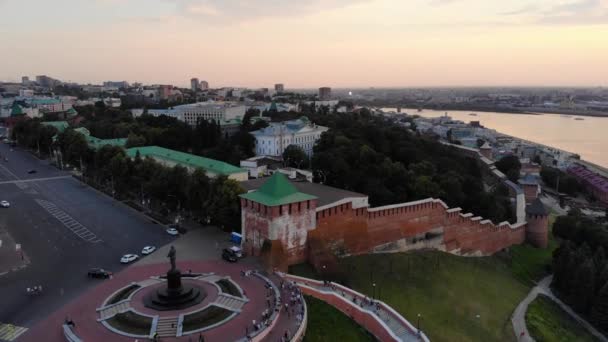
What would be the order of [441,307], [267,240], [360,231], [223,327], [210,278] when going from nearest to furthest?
1. [223,327]
2. [210,278]
3. [267,240]
4. [441,307]
5. [360,231]

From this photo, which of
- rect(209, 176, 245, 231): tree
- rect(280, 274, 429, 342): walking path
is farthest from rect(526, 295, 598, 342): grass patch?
rect(209, 176, 245, 231): tree

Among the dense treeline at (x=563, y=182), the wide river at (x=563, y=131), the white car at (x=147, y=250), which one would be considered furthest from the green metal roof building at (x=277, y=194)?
the wide river at (x=563, y=131)

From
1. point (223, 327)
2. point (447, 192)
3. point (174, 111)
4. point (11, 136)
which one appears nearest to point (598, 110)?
point (174, 111)

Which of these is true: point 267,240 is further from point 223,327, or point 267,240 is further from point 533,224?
point 533,224

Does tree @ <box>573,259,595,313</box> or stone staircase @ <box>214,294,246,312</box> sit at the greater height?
stone staircase @ <box>214,294,246,312</box>

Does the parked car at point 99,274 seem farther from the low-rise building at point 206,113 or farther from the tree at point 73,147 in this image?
the low-rise building at point 206,113

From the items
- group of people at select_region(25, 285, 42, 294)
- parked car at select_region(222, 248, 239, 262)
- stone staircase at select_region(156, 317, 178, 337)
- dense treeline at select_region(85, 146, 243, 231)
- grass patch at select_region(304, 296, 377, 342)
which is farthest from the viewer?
dense treeline at select_region(85, 146, 243, 231)

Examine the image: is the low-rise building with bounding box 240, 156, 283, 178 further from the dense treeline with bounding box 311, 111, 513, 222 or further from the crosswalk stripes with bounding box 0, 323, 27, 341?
the crosswalk stripes with bounding box 0, 323, 27, 341

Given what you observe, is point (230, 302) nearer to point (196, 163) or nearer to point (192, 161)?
point (196, 163)
